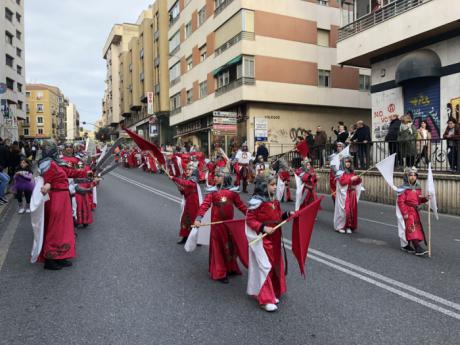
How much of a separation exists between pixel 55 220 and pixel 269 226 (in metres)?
3.30

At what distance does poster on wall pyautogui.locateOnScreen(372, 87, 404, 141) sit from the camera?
1812 centimetres

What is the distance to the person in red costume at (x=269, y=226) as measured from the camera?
446cm

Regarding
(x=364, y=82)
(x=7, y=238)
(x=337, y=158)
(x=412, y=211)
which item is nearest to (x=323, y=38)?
(x=364, y=82)

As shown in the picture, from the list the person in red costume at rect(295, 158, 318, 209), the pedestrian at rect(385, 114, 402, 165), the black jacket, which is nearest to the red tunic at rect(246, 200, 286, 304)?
the person in red costume at rect(295, 158, 318, 209)

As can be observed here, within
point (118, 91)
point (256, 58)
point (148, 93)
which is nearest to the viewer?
point (256, 58)

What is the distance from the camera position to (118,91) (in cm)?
8331

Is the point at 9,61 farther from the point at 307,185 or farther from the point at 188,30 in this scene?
the point at 307,185

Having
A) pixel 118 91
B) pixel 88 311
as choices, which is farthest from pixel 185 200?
pixel 118 91

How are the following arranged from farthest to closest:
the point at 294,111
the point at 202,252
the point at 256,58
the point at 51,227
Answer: the point at 294,111 < the point at 256,58 < the point at 202,252 < the point at 51,227

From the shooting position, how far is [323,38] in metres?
30.2

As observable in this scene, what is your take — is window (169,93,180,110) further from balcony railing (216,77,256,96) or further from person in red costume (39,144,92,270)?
person in red costume (39,144,92,270)

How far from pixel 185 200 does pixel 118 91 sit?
80.8 metres

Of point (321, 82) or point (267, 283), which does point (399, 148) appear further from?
point (321, 82)

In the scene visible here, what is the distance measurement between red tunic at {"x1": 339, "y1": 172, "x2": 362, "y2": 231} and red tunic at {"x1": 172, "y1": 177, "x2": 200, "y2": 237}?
323 centimetres
